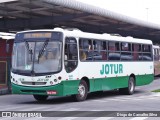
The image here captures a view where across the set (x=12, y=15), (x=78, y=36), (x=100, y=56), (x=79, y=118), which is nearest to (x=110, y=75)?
(x=100, y=56)

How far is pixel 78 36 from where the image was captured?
63.4 feet

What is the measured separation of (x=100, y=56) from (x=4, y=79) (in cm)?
720

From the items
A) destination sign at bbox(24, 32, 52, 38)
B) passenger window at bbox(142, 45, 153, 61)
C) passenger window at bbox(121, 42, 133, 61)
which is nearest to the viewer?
destination sign at bbox(24, 32, 52, 38)

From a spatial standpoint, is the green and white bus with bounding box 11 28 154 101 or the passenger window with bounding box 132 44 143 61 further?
the passenger window with bounding box 132 44 143 61

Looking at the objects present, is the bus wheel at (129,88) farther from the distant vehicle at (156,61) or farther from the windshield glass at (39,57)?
the distant vehicle at (156,61)

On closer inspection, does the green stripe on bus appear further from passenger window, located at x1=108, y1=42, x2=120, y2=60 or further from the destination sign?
the destination sign

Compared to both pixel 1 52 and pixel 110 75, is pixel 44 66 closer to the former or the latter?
pixel 110 75

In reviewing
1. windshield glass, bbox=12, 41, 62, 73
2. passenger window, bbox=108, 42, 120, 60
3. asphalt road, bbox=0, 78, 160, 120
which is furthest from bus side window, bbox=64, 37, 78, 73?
passenger window, bbox=108, 42, 120, 60

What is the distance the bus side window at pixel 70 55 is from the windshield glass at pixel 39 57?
36 cm

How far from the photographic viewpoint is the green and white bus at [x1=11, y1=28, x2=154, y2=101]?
18047mm

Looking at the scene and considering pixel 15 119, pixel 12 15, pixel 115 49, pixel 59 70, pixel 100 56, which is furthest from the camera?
pixel 12 15

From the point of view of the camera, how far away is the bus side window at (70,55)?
18.4m

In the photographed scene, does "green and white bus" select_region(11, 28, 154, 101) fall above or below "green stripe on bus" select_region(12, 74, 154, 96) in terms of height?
above

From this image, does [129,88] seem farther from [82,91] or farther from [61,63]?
[61,63]
